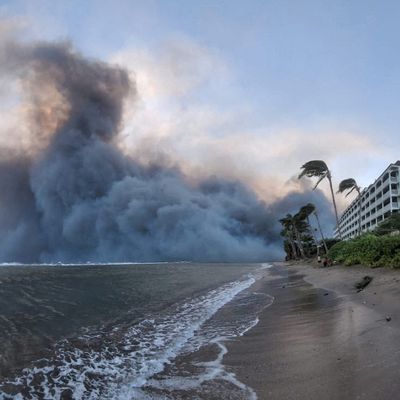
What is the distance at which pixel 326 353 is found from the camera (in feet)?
27.2

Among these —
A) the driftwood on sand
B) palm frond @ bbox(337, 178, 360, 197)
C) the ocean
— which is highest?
palm frond @ bbox(337, 178, 360, 197)

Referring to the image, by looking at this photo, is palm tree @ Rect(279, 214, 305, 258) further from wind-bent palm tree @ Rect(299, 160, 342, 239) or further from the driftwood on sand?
the driftwood on sand

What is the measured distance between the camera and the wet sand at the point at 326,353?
20.2 ft

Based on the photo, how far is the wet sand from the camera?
616cm

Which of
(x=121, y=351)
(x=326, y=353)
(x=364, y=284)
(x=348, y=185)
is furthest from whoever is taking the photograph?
(x=348, y=185)

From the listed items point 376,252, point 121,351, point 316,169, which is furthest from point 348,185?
point 121,351

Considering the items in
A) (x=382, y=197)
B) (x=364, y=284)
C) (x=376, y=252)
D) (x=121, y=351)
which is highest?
(x=382, y=197)

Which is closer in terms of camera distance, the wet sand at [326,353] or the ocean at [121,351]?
the wet sand at [326,353]

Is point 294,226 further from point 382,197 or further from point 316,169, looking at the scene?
point 316,169

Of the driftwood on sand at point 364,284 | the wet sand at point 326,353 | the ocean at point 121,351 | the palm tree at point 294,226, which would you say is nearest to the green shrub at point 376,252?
the driftwood on sand at point 364,284

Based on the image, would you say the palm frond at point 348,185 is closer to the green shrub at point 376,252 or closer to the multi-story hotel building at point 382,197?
the green shrub at point 376,252

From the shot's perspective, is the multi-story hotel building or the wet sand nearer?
the wet sand

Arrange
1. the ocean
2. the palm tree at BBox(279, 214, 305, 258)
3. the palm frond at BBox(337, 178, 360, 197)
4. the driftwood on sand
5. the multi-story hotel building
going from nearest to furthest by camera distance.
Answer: the ocean, the driftwood on sand, the palm frond at BBox(337, 178, 360, 197), the multi-story hotel building, the palm tree at BBox(279, 214, 305, 258)

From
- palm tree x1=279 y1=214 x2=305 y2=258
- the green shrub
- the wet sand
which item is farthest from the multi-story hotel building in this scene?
the wet sand
